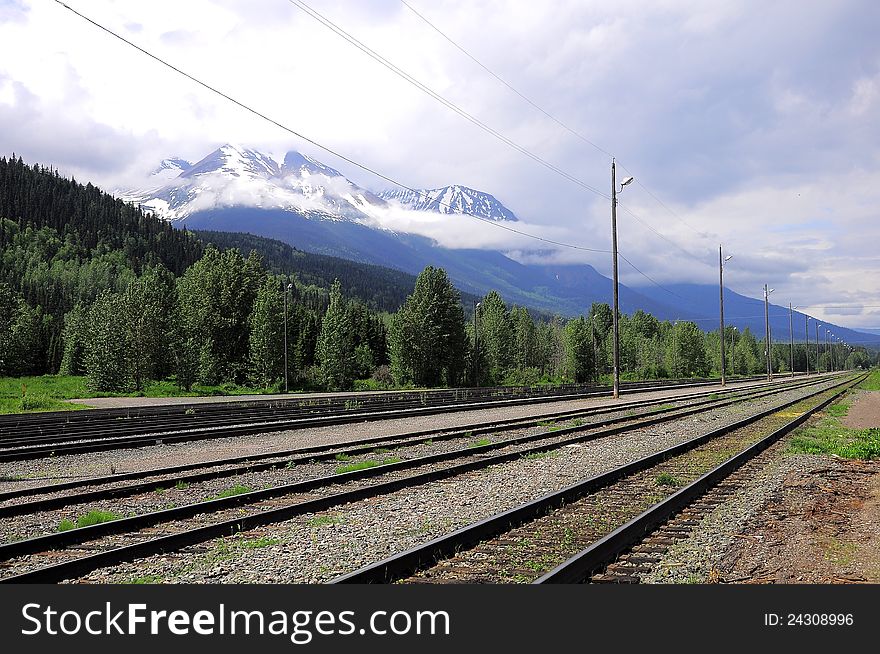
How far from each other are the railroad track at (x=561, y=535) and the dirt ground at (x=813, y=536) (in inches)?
42.4

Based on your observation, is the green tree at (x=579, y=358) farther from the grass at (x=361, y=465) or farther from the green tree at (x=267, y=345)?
the grass at (x=361, y=465)

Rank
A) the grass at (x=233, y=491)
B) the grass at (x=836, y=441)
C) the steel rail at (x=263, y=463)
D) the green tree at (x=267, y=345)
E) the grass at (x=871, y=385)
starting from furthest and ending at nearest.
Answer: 1. the grass at (x=871, y=385)
2. the green tree at (x=267, y=345)
3. the grass at (x=836, y=441)
4. the grass at (x=233, y=491)
5. the steel rail at (x=263, y=463)

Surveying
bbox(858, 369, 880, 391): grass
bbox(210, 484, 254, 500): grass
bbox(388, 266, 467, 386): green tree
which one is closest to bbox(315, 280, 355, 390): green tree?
bbox(388, 266, 467, 386): green tree

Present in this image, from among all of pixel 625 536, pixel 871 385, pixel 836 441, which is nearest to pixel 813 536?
pixel 625 536

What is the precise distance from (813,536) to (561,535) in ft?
10.8

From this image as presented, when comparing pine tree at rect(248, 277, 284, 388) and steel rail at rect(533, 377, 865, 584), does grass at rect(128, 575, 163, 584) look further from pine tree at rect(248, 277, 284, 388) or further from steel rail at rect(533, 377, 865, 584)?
pine tree at rect(248, 277, 284, 388)

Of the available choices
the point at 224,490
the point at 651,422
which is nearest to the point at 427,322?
the point at 651,422

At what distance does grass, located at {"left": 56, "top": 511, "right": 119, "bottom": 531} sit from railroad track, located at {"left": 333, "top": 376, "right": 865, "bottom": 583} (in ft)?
15.3

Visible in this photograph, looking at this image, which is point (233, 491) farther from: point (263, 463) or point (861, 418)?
point (861, 418)

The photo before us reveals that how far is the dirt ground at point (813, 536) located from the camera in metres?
7.15

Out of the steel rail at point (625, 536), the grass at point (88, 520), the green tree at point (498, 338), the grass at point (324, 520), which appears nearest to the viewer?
the steel rail at point (625, 536)

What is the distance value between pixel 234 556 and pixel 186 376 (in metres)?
57.2

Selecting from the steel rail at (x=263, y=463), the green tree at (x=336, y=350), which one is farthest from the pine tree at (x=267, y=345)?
the steel rail at (x=263, y=463)

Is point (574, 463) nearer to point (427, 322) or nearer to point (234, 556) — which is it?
point (234, 556)
